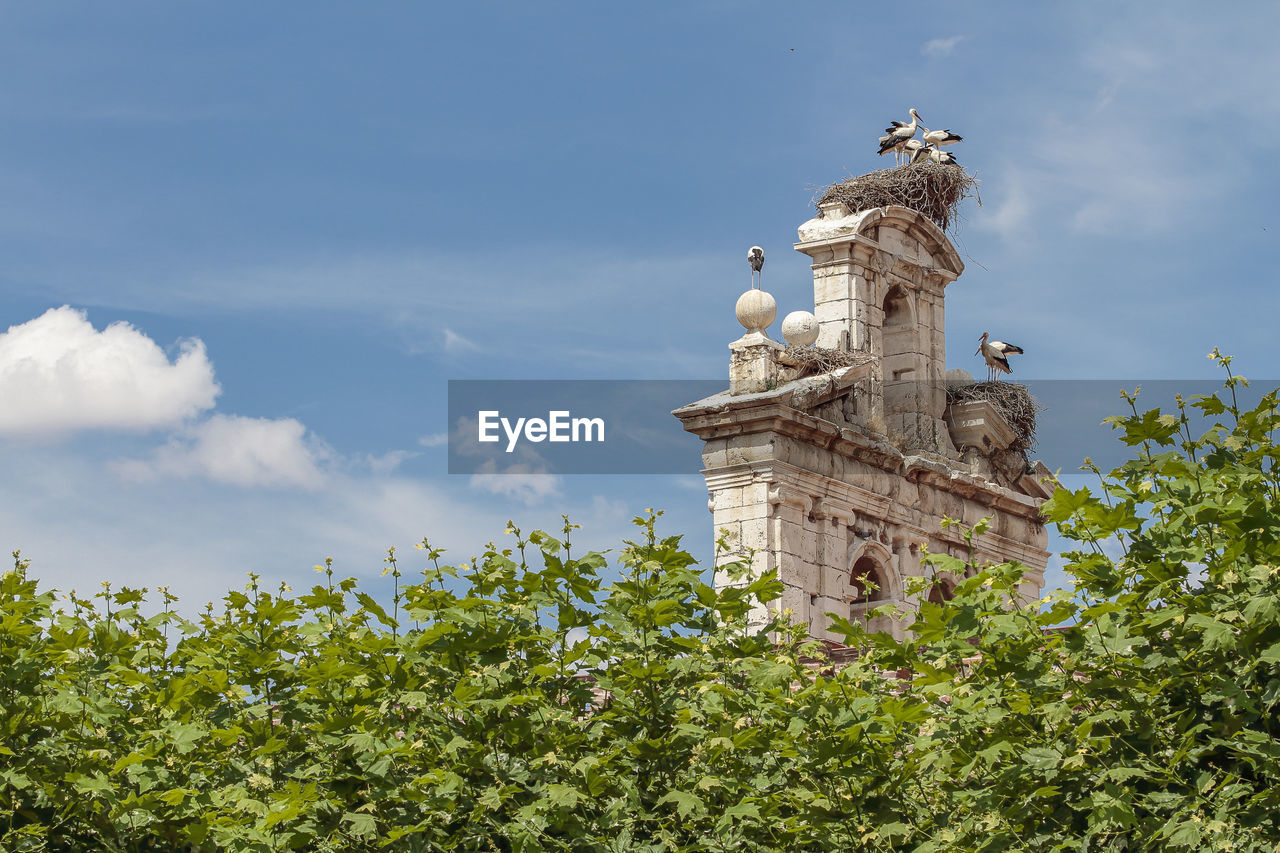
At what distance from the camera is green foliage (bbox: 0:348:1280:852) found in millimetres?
8516

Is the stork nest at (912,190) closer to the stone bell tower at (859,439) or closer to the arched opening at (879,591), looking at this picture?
the stone bell tower at (859,439)

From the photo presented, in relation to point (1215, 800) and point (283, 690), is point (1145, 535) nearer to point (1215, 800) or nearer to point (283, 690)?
point (1215, 800)

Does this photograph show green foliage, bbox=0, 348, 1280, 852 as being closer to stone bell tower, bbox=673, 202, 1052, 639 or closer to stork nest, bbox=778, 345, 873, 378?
stone bell tower, bbox=673, 202, 1052, 639

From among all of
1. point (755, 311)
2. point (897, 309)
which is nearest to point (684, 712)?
point (755, 311)

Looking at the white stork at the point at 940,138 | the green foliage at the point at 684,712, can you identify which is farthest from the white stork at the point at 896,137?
the green foliage at the point at 684,712

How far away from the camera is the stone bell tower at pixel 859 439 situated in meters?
22.7

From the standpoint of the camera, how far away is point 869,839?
924 cm

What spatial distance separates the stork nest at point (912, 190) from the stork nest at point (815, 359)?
7.80 feet

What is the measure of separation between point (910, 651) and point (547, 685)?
206cm

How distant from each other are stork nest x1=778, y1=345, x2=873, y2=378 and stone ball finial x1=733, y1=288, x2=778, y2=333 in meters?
0.45

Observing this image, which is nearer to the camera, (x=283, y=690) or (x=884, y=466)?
(x=283, y=690)

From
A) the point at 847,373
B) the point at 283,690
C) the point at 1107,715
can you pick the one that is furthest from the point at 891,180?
the point at 1107,715

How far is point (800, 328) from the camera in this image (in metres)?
23.7

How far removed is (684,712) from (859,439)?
14.6 meters
